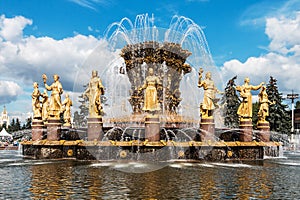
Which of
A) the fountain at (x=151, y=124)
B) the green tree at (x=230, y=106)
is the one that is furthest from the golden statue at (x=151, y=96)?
the green tree at (x=230, y=106)

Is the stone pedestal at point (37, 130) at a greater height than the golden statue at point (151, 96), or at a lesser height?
lesser

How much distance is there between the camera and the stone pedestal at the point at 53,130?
20.8 metres

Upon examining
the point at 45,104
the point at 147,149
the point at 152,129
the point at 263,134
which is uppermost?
the point at 45,104

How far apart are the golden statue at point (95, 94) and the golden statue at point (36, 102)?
5.39 meters

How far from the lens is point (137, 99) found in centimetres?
2402

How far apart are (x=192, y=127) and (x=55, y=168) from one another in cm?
934

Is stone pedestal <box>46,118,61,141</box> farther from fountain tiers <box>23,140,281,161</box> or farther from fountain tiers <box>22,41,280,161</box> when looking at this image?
fountain tiers <box>23,140,281,161</box>

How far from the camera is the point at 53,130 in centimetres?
2086

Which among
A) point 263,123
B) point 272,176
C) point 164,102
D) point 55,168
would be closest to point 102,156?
point 55,168

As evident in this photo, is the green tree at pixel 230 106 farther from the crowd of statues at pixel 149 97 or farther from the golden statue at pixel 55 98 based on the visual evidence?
the golden statue at pixel 55 98

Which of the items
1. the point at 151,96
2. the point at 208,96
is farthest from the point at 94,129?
the point at 208,96

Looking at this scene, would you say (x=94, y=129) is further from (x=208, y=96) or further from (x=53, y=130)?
(x=208, y=96)

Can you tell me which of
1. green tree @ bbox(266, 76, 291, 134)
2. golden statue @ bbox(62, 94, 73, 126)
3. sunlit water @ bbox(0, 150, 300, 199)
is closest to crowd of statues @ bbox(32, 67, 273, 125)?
golden statue @ bbox(62, 94, 73, 126)

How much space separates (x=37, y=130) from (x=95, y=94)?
5.41 m
